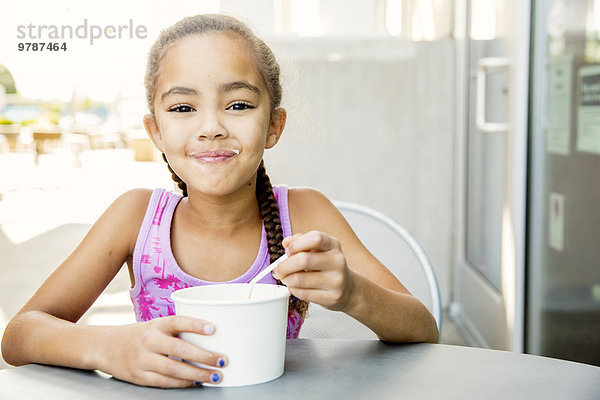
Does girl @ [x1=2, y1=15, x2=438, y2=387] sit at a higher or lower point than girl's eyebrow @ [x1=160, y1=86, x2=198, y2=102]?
lower

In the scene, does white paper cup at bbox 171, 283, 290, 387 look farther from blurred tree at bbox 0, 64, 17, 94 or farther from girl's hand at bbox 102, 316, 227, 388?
blurred tree at bbox 0, 64, 17, 94

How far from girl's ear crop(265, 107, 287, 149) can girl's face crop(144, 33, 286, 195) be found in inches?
4.2

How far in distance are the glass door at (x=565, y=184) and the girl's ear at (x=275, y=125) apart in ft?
3.28

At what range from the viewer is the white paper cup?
0.66 m

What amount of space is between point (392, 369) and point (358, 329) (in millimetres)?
563

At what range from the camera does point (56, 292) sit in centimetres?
104

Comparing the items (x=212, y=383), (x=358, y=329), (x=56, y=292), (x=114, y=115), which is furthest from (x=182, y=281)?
(x=114, y=115)

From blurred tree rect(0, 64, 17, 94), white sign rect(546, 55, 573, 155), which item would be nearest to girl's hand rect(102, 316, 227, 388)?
white sign rect(546, 55, 573, 155)

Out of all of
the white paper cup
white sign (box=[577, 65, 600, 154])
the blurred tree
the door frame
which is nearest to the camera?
the white paper cup

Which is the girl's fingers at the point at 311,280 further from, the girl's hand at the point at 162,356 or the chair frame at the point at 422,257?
the chair frame at the point at 422,257

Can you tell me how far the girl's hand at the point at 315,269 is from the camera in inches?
28.3

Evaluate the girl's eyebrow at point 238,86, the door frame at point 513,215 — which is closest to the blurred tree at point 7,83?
the door frame at point 513,215

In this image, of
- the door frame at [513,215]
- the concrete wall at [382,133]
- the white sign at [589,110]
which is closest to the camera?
the white sign at [589,110]

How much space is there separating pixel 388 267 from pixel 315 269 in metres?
0.61
